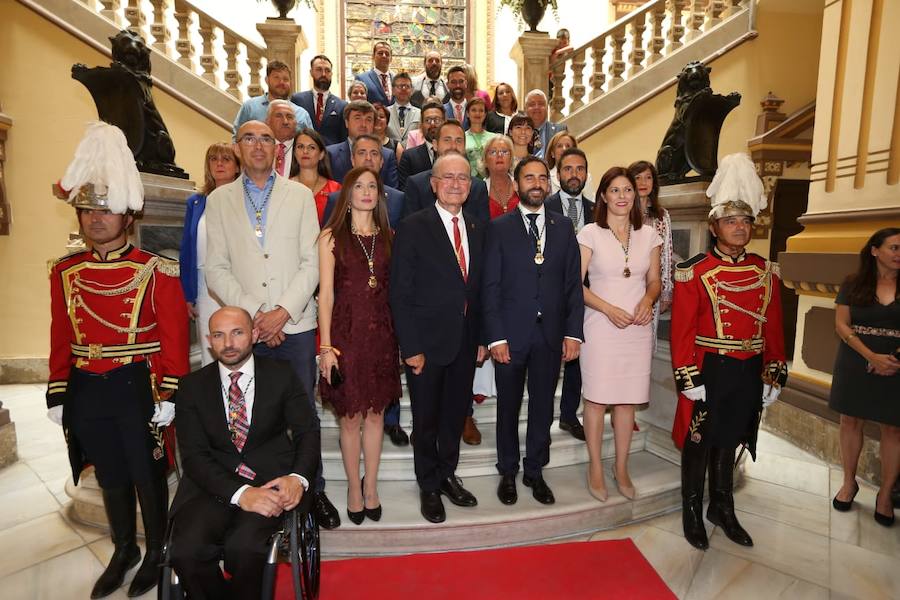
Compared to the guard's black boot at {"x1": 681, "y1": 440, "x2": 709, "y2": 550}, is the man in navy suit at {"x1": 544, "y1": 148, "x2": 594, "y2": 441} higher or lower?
higher

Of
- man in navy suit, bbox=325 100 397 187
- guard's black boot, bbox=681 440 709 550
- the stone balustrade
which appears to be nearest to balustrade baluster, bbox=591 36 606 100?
the stone balustrade

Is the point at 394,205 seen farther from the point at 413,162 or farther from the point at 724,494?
the point at 724,494

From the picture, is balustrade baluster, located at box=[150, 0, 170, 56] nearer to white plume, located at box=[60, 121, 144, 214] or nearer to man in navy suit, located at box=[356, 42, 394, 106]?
man in navy suit, located at box=[356, 42, 394, 106]

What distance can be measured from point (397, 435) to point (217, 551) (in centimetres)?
167

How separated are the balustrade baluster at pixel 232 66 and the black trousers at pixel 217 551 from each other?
624 cm

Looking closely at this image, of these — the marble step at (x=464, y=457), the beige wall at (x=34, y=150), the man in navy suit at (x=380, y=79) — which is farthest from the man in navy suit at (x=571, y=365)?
the beige wall at (x=34, y=150)

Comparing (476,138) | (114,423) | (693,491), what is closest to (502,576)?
(693,491)

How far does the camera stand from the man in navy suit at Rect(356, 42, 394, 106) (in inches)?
241

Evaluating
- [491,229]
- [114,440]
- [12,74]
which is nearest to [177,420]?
[114,440]

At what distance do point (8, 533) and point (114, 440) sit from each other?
1358 millimetres

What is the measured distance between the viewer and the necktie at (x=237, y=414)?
216cm

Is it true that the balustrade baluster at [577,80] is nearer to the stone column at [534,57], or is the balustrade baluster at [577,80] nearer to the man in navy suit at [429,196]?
the stone column at [534,57]

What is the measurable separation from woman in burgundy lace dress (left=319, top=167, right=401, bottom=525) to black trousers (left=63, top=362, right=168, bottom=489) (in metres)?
0.81

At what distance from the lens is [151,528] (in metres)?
2.58
